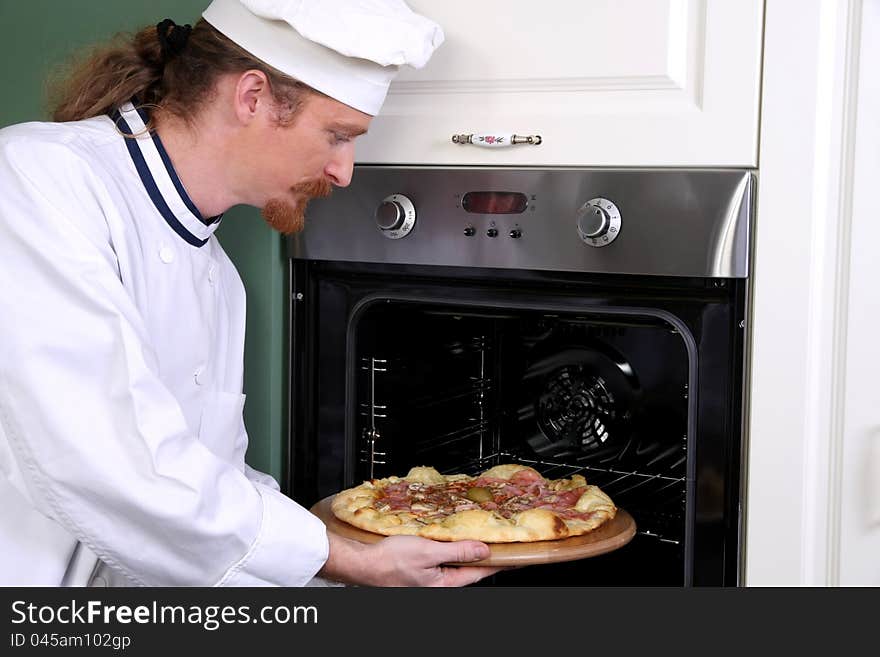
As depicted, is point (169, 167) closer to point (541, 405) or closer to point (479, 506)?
point (479, 506)

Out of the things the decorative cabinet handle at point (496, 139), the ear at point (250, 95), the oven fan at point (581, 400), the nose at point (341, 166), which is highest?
the ear at point (250, 95)

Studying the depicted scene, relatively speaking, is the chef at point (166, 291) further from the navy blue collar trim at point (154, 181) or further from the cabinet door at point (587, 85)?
the cabinet door at point (587, 85)

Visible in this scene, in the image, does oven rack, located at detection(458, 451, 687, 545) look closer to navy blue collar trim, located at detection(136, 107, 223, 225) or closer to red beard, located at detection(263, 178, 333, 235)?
red beard, located at detection(263, 178, 333, 235)

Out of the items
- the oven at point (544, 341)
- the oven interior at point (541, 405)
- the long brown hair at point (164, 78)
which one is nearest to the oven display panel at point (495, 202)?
the oven at point (544, 341)

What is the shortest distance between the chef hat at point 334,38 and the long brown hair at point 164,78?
2 cm

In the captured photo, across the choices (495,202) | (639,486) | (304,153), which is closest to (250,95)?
(304,153)

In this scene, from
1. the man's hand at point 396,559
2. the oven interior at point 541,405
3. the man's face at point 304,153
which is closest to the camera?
the man's hand at point 396,559

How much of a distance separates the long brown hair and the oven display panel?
0.28 meters

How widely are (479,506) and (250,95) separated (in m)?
0.61

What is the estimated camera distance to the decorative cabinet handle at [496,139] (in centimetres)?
148

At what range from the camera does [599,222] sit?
143 cm

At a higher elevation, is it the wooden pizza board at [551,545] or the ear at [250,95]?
the ear at [250,95]

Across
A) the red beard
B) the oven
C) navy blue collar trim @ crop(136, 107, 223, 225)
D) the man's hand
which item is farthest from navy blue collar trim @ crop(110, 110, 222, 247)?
the man's hand
